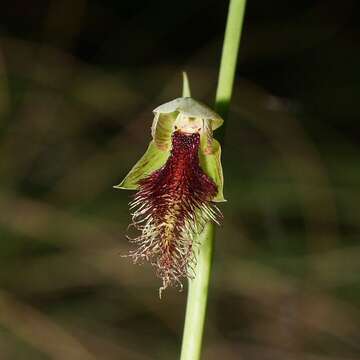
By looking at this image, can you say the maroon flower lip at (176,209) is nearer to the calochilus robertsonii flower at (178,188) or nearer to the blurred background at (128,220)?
the calochilus robertsonii flower at (178,188)

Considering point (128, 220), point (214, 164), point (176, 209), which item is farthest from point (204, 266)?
point (128, 220)

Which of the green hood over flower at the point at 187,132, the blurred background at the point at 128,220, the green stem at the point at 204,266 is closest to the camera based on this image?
the green stem at the point at 204,266

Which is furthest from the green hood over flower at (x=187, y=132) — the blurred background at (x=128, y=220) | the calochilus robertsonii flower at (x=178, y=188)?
the blurred background at (x=128, y=220)

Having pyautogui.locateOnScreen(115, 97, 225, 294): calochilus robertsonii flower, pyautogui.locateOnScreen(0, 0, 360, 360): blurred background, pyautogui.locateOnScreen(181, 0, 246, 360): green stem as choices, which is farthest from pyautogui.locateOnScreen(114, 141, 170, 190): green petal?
pyautogui.locateOnScreen(0, 0, 360, 360): blurred background

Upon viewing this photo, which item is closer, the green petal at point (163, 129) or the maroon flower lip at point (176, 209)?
the maroon flower lip at point (176, 209)

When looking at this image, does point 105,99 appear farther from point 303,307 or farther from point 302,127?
point 303,307

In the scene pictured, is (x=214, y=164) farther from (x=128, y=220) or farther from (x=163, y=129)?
(x=128, y=220)

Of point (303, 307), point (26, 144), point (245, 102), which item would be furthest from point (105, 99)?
point (303, 307)
